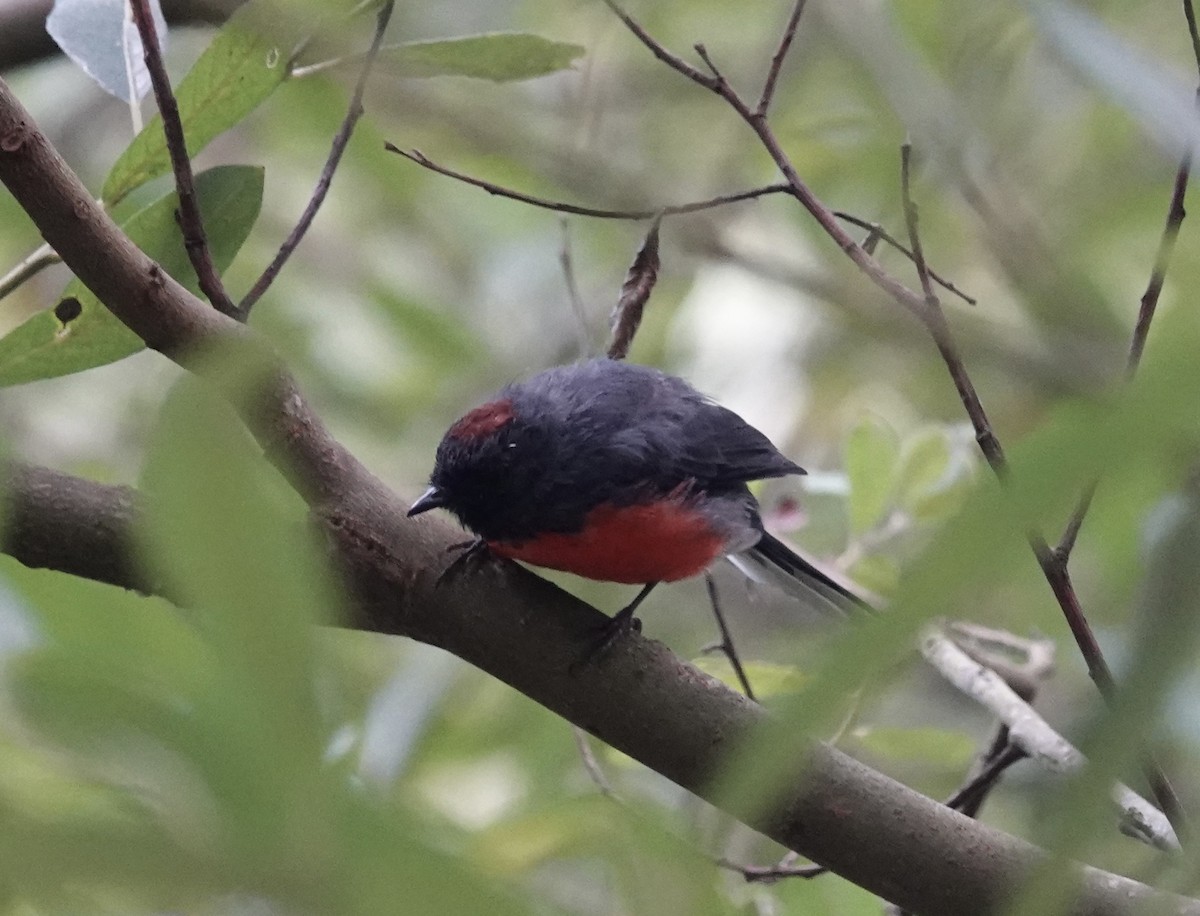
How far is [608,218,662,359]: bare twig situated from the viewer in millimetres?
1700

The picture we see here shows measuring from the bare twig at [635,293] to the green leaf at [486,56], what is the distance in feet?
0.90

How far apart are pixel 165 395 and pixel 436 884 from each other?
0.46 feet

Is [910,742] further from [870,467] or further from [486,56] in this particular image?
[486,56]

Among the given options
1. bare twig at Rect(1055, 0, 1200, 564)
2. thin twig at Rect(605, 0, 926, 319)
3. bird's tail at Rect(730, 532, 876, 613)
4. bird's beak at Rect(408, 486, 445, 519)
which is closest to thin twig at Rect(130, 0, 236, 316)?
thin twig at Rect(605, 0, 926, 319)

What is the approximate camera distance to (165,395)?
0.30 metres

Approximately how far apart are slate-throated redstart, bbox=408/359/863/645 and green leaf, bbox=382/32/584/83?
0.63m

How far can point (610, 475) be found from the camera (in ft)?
6.35

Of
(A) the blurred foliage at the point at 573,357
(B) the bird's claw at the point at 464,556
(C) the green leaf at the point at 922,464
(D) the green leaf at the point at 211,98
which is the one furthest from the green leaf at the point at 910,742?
(D) the green leaf at the point at 211,98

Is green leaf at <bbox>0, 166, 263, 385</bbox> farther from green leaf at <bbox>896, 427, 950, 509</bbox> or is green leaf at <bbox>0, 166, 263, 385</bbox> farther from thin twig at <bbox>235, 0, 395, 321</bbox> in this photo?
green leaf at <bbox>896, 427, 950, 509</bbox>

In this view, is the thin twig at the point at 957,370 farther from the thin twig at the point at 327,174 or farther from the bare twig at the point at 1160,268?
the thin twig at the point at 327,174

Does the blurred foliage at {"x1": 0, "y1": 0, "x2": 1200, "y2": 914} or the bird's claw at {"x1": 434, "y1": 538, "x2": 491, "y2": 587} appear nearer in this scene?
the blurred foliage at {"x1": 0, "y1": 0, "x2": 1200, "y2": 914}

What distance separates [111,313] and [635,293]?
79 centimetres

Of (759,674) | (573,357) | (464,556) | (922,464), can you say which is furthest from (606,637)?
(573,357)

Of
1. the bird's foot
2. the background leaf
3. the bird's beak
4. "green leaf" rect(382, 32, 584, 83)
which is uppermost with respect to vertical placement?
"green leaf" rect(382, 32, 584, 83)
